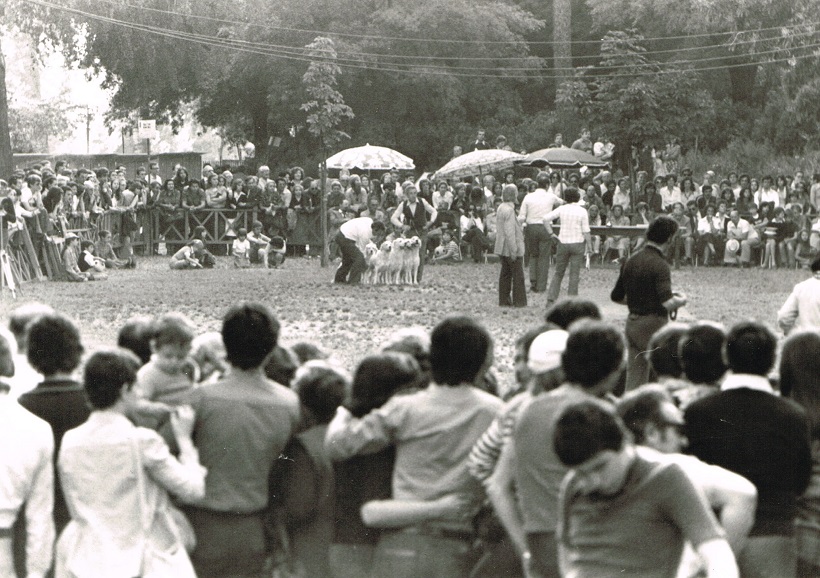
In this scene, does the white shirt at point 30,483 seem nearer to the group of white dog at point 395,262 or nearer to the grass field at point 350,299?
the grass field at point 350,299

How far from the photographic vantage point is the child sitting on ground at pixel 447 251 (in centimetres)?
2885

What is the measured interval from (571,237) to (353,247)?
5.34 metres

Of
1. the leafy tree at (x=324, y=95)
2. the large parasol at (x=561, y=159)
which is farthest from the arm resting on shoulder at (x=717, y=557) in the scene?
the leafy tree at (x=324, y=95)

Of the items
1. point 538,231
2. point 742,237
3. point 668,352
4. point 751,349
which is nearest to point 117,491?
point 751,349

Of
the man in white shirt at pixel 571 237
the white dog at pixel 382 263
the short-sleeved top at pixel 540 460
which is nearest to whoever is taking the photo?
the short-sleeved top at pixel 540 460

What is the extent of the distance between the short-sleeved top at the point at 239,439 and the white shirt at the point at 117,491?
11cm

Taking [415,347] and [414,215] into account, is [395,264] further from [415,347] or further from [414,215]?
[415,347]

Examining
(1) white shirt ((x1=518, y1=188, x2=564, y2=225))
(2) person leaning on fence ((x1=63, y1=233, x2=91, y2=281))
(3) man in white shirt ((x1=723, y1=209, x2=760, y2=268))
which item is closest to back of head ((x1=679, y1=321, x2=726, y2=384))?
(1) white shirt ((x1=518, y1=188, x2=564, y2=225))

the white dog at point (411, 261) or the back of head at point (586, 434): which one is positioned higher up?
the back of head at point (586, 434)

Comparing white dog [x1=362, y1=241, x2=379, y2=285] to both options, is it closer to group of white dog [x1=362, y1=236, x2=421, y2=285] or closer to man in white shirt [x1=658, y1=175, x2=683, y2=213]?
group of white dog [x1=362, y1=236, x2=421, y2=285]

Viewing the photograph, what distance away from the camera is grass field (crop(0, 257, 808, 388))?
1631 centimetres

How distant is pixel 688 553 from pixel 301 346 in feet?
7.78

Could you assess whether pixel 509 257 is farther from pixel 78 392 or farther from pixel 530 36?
pixel 530 36

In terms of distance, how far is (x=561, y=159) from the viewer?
30.8 m
